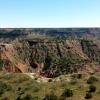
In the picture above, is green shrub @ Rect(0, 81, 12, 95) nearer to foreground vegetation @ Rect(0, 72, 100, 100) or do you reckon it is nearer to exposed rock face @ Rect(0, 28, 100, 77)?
foreground vegetation @ Rect(0, 72, 100, 100)

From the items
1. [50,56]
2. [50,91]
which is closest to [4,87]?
[50,91]

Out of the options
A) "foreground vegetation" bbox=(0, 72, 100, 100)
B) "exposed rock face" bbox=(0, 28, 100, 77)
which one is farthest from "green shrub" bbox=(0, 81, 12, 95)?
"exposed rock face" bbox=(0, 28, 100, 77)

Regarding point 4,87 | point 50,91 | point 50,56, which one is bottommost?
point 50,56

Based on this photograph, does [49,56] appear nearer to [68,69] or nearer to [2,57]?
[68,69]

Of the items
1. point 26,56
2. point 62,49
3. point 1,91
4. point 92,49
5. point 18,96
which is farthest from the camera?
point 92,49

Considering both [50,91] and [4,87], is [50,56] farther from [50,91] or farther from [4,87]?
[50,91]

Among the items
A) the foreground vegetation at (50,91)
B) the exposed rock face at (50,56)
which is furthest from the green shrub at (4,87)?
the exposed rock face at (50,56)

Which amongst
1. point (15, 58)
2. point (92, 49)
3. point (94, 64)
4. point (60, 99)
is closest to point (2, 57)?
point (15, 58)

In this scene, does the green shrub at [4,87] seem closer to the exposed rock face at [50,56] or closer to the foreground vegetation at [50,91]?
the foreground vegetation at [50,91]
